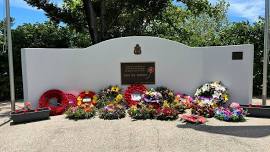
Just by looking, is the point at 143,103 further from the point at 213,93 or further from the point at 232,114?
the point at 232,114

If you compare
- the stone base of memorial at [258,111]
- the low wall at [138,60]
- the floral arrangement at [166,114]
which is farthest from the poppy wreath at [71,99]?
the stone base of memorial at [258,111]

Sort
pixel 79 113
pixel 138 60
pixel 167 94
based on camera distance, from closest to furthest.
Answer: pixel 79 113 < pixel 167 94 < pixel 138 60

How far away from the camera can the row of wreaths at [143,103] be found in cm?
815

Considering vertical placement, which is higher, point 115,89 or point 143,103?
point 115,89

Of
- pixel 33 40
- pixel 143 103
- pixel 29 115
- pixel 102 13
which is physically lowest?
pixel 29 115

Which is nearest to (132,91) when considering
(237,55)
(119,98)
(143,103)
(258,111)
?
(119,98)

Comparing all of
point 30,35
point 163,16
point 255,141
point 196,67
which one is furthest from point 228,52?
point 163,16

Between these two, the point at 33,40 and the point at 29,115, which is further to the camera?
the point at 33,40

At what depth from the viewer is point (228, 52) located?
31.4 ft

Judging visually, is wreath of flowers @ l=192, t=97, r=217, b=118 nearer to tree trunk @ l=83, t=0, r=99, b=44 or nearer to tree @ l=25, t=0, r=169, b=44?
tree @ l=25, t=0, r=169, b=44

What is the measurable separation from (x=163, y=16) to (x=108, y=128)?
13.2m

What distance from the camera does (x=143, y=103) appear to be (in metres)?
8.79

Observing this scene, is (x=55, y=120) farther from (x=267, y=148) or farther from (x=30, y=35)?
(x=30, y=35)

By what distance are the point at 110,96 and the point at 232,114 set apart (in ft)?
11.6
